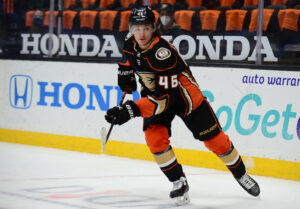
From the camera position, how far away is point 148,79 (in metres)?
4.02

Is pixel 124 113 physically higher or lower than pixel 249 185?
higher

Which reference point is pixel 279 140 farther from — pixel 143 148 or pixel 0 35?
pixel 0 35

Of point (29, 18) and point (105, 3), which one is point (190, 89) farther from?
point (29, 18)

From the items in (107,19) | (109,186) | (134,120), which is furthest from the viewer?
(107,19)

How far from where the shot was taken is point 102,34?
7027mm

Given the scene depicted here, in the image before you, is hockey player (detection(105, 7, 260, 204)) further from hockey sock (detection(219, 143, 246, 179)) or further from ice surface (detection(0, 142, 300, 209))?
ice surface (detection(0, 142, 300, 209))

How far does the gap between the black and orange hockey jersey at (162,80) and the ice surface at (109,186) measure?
63cm

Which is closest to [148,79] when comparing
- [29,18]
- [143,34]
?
[143,34]

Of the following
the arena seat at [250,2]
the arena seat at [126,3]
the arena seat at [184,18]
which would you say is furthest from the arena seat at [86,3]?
the arena seat at [250,2]

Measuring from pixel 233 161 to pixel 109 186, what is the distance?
0.98 meters

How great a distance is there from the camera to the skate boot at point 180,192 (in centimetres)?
405

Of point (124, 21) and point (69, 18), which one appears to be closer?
point (124, 21)

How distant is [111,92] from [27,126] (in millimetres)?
1210

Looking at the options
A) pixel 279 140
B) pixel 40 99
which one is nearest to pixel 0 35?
pixel 40 99
